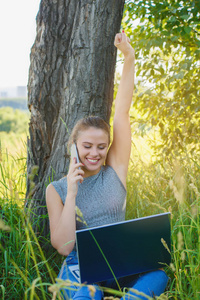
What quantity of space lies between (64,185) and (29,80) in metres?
1.20

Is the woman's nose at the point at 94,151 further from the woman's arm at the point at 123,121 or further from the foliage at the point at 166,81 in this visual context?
the foliage at the point at 166,81

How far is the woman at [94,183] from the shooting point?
2059mm

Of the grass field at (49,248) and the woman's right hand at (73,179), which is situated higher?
the woman's right hand at (73,179)

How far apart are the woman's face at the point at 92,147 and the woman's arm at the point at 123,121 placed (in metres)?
0.16

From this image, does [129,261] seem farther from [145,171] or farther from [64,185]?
[145,171]

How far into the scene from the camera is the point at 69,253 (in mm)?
2143

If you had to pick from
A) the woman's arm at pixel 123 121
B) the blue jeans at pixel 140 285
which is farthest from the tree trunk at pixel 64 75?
the blue jeans at pixel 140 285

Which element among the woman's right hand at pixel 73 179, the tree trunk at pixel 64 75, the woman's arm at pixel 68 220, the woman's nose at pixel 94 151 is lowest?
the woman's arm at pixel 68 220

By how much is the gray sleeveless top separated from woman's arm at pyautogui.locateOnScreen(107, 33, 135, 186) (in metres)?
0.08

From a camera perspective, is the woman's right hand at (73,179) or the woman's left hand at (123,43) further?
the woman's left hand at (123,43)

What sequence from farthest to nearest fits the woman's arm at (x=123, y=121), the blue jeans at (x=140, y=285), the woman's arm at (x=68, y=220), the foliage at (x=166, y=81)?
the foliage at (x=166, y=81), the woman's arm at (x=123, y=121), the woman's arm at (x=68, y=220), the blue jeans at (x=140, y=285)

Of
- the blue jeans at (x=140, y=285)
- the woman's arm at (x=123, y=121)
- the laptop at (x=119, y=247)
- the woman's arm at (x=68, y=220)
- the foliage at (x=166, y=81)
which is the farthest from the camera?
the foliage at (x=166, y=81)

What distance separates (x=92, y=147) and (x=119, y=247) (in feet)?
2.68

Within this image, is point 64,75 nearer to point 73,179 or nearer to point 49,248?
point 73,179
